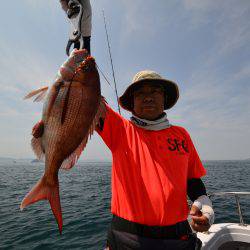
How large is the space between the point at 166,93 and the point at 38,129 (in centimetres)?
232

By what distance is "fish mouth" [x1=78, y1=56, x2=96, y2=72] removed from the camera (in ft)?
7.20

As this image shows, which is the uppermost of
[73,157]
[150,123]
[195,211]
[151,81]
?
[151,81]

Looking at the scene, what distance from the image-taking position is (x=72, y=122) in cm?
214

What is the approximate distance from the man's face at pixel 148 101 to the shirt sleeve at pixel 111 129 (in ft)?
1.22

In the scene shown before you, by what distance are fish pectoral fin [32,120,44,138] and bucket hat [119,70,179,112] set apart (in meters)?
1.47

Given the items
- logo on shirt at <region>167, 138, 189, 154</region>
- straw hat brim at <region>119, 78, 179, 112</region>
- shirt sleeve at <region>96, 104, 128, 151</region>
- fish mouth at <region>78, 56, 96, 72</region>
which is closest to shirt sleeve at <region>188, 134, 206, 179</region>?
logo on shirt at <region>167, 138, 189, 154</region>

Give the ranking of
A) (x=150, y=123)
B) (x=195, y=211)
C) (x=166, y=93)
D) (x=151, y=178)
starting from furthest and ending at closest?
(x=166, y=93), (x=150, y=123), (x=195, y=211), (x=151, y=178)

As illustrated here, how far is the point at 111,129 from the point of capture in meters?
2.93

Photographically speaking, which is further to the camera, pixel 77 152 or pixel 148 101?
pixel 148 101

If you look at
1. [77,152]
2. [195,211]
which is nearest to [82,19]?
[77,152]

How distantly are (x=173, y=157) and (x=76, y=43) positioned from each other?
1.73 metres

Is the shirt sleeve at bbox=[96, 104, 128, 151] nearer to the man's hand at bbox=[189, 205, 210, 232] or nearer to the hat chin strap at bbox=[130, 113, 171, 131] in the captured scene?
the hat chin strap at bbox=[130, 113, 171, 131]

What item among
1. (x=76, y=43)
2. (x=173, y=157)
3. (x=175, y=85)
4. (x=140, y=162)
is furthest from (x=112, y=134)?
(x=175, y=85)

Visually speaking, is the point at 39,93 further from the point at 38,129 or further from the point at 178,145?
the point at 178,145
